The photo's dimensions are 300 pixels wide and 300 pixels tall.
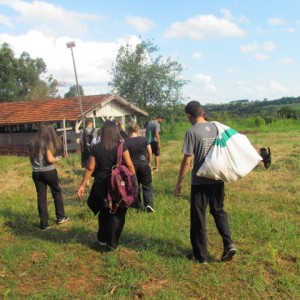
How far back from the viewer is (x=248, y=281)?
3775mm

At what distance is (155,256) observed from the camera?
440 cm

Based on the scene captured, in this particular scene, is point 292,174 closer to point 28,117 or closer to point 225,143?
point 225,143

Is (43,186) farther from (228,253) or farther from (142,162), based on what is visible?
(228,253)

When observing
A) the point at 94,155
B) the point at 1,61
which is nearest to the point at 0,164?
the point at 94,155

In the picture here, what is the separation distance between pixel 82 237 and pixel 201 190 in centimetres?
214

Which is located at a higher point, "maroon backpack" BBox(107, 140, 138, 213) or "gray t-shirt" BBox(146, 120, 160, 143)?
"gray t-shirt" BBox(146, 120, 160, 143)

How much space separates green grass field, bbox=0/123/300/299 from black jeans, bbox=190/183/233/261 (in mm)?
233

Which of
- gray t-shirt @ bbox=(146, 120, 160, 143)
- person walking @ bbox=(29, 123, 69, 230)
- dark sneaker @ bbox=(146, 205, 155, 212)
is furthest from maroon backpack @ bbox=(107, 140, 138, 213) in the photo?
gray t-shirt @ bbox=(146, 120, 160, 143)

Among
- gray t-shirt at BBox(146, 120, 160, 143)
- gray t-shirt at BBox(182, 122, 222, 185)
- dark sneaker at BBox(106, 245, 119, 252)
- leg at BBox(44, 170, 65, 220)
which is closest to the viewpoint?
gray t-shirt at BBox(182, 122, 222, 185)

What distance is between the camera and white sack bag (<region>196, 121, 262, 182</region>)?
3902mm

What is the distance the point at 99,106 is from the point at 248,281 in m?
16.4

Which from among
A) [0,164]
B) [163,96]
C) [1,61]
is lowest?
[0,164]

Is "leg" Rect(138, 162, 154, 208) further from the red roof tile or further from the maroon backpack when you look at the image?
the red roof tile

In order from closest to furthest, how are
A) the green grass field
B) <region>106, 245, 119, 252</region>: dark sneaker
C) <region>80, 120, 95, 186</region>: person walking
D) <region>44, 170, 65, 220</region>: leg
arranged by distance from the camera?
1. the green grass field
2. <region>106, 245, 119, 252</region>: dark sneaker
3. <region>44, 170, 65, 220</region>: leg
4. <region>80, 120, 95, 186</region>: person walking
